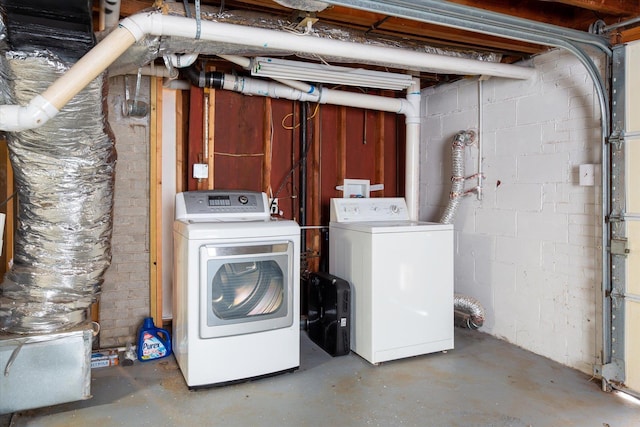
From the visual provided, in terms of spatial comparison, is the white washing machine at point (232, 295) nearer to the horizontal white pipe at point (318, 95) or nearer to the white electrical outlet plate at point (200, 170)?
the white electrical outlet plate at point (200, 170)

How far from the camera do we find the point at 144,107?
3.19 metres

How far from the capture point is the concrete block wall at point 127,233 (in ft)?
10.5

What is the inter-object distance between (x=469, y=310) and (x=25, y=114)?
3.19 m

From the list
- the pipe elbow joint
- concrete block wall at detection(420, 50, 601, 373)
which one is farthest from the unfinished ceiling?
the pipe elbow joint

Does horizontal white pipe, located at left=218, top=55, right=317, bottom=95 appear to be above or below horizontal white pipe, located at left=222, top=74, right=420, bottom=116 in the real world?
above

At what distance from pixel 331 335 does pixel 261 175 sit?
55.7 inches

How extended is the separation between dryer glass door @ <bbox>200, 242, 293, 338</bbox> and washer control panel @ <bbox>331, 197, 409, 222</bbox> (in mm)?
762

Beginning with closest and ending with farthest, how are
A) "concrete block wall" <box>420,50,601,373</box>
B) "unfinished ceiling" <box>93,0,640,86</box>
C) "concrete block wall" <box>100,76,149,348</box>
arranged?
"unfinished ceiling" <box>93,0,640,86</box>, "concrete block wall" <box>420,50,601,373</box>, "concrete block wall" <box>100,76,149,348</box>

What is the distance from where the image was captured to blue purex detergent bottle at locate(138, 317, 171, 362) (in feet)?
9.95

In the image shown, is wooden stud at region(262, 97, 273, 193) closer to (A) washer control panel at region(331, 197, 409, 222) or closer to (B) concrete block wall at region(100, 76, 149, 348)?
(A) washer control panel at region(331, 197, 409, 222)

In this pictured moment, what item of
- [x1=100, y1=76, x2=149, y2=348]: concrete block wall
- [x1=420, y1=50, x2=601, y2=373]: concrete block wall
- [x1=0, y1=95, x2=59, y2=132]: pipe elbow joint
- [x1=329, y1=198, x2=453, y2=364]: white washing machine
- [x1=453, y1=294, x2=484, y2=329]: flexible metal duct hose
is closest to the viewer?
[x1=0, y1=95, x2=59, y2=132]: pipe elbow joint

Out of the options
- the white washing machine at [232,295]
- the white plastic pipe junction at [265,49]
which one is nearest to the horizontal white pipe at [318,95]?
the white plastic pipe junction at [265,49]

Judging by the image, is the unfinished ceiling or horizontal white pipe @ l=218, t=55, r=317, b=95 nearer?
the unfinished ceiling

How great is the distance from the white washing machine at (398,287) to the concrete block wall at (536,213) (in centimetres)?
54
